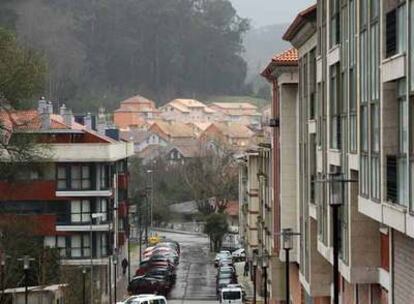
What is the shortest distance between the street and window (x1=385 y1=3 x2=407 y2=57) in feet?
117

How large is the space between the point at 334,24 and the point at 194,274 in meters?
44.7

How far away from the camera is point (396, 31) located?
1853cm

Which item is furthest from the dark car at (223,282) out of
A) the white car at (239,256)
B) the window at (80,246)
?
the white car at (239,256)

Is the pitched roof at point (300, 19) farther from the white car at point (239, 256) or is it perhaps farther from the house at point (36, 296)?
the white car at point (239, 256)

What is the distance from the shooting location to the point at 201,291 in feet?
195

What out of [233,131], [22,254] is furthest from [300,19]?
[233,131]

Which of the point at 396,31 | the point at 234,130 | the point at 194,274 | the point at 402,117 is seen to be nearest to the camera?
the point at 396,31

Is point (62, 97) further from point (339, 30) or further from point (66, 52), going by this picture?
point (339, 30)

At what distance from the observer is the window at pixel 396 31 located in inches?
713

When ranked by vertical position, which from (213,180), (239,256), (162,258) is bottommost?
(239,256)

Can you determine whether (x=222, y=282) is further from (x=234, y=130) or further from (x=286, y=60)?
(x=234, y=130)

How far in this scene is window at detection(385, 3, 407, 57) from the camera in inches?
713

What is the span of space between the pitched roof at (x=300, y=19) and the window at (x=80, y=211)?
75.1 ft

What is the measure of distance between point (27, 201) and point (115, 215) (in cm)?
682
